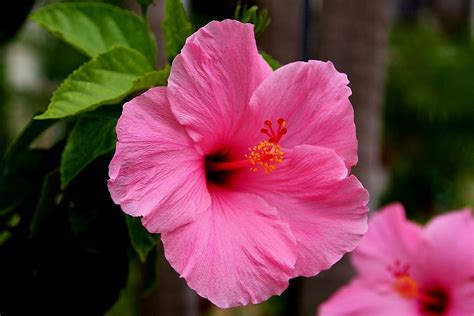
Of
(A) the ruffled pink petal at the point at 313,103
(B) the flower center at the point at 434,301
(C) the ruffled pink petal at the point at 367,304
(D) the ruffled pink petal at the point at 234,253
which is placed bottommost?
(B) the flower center at the point at 434,301

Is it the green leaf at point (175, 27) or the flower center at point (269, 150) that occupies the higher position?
the green leaf at point (175, 27)

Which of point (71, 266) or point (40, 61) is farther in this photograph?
point (40, 61)

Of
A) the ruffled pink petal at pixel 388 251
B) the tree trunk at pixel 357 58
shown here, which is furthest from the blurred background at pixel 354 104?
the ruffled pink petal at pixel 388 251

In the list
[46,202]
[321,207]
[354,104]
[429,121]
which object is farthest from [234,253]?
[429,121]

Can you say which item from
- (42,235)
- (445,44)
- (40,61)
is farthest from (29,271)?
(445,44)

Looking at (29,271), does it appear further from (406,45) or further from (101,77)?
(406,45)

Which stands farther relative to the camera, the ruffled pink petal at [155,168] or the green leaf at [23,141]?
the green leaf at [23,141]

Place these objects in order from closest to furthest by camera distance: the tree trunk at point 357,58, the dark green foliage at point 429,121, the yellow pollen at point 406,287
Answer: the yellow pollen at point 406,287 < the tree trunk at point 357,58 < the dark green foliage at point 429,121

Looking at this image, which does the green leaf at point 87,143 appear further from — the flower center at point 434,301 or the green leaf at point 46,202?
the flower center at point 434,301
